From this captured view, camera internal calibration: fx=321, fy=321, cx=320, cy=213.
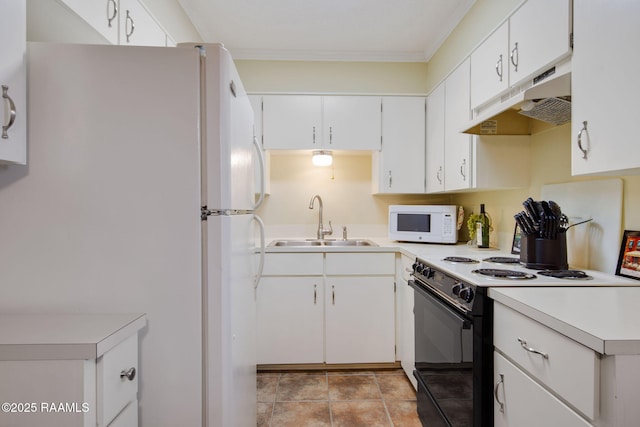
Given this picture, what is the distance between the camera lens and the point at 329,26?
94.5 inches

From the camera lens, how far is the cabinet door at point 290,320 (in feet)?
7.87

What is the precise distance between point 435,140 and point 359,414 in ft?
6.53

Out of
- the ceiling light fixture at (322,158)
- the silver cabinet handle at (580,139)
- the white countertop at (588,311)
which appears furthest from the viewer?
the ceiling light fixture at (322,158)

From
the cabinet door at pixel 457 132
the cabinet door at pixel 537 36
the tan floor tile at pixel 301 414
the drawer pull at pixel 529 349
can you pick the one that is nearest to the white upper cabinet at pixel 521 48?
the cabinet door at pixel 537 36

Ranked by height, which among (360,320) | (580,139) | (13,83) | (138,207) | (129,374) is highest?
(13,83)

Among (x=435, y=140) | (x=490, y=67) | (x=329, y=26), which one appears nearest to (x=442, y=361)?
(x=490, y=67)

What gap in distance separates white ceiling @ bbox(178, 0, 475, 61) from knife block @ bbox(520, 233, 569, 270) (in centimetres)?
164

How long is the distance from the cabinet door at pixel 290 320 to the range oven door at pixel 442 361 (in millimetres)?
785

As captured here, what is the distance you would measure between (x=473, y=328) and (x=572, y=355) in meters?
0.43

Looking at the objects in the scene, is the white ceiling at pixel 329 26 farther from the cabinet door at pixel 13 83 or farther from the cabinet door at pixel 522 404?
the cabinet door at pixel 522 404

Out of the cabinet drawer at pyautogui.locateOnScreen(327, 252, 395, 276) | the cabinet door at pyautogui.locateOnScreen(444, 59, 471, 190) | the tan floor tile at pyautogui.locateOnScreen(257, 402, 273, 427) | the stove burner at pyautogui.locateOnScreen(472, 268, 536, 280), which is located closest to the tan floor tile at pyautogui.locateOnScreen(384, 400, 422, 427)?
the tan floor tile at pyautogui.locateOnScreen(257, 402, 273, 427)

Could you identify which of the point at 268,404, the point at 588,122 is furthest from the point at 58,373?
the point at 588,122

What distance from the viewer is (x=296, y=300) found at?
A: 7.89 ft

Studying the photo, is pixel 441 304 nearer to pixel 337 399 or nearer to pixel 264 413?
pixel 337 399
